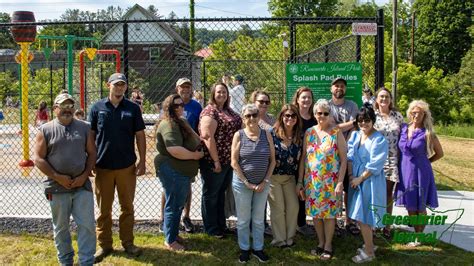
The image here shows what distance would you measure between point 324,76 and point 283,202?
5.18ft

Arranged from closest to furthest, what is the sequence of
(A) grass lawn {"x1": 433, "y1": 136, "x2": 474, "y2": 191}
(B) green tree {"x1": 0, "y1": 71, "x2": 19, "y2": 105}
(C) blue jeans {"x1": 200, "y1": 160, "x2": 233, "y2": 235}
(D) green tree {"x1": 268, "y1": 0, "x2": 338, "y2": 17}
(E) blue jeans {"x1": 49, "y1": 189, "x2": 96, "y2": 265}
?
(E) blue jeans {"x1": 49, "y1": 189, "x2": 96, "y2": 265}
(C) blue jeans {"x1": 200, "y1": 160, "x2": 233, "y2": 235}
(A) grass lawn {"x1": 433, "y1": 136, "x2": 474, "y2": 191}
(B) green tree {"x1": 0, "y1": 71, "x2": 19, "y2": 105}
(D) green tree {"x1": 268, "y1": 0, "x2": 338, "y2": 17}

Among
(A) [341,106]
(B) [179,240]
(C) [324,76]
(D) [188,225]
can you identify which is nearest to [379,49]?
(C) [324,76]

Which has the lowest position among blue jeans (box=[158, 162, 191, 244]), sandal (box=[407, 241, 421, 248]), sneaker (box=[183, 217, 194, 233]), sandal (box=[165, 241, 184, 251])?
sandal (box=[407, 241, 421, 248])

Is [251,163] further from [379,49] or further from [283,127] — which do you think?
[379,49]

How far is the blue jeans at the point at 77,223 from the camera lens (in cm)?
419

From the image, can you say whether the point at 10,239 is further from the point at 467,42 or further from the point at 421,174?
the point at 467,42

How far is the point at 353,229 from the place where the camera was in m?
5.42

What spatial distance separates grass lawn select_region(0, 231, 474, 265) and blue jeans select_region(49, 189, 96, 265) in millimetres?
395

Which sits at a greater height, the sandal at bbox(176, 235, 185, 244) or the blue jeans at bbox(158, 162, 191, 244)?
the blue jeans at bbox(158, 162, 191, 244)

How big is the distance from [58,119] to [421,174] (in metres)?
3.72

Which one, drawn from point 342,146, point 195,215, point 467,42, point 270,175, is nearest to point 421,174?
point 342,146

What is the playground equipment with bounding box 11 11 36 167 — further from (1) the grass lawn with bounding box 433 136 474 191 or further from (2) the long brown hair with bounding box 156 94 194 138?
(1) the grass lawn with bounding box 433 136 474 191

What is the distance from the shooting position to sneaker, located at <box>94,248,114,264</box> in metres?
4.60

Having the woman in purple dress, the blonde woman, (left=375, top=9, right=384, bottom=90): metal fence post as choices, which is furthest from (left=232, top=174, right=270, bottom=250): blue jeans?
(left=375, top=9, right=384, bottom=90): metal fence post
